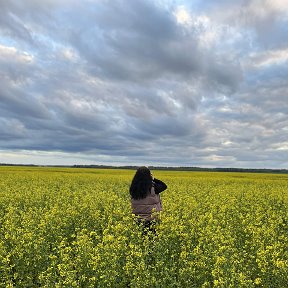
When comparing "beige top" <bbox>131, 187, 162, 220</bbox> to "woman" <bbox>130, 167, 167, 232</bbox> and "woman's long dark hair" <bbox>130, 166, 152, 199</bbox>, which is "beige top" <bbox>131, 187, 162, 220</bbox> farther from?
"woman's long dark hair" <bbox>130, 166, 152, 199</bbox>

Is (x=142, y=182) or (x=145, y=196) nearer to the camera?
(x=142, y=182)

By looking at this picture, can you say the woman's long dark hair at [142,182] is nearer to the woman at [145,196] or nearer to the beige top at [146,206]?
the woman at [145,196]

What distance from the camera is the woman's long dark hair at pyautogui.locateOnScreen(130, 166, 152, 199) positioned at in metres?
9.84

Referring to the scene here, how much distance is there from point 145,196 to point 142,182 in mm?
501

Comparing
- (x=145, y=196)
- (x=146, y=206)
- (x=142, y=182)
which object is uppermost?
(x=142, y=182)

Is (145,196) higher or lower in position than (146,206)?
higher

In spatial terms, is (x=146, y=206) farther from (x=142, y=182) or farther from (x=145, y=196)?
(x=142, y=182)

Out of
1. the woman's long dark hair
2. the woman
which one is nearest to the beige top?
the woman

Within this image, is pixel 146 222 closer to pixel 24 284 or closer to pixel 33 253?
pixel 33 253

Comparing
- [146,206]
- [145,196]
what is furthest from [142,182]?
[146,206]

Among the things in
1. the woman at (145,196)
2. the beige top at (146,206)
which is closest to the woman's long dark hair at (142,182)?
the woman at (145,196)

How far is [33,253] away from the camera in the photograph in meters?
7.65

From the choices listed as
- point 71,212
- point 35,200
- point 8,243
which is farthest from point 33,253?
point 35,200

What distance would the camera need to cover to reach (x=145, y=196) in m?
10.1
